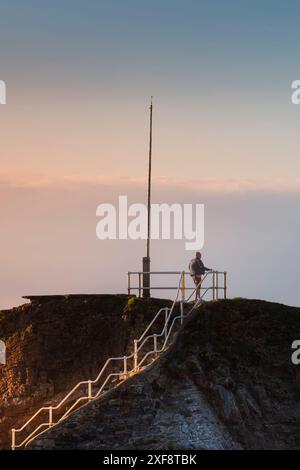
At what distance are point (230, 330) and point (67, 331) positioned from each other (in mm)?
6943

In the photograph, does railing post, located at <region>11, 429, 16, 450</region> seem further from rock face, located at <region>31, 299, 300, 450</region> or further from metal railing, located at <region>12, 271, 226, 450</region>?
rock face, located at <region>31, 299, 300, 450</region>

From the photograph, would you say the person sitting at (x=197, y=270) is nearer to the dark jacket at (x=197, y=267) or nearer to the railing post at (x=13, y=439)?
the dark jacket at (x=197, y=267)

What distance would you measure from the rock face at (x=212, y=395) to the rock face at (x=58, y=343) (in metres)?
3.30

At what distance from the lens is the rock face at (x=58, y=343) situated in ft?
174

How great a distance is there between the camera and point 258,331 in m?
52.2

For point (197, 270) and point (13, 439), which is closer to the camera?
point (13, 439)

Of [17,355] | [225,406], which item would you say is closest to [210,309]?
[225,406]

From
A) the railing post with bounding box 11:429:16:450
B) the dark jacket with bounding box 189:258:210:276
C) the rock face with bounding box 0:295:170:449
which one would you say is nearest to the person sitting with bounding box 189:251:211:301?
the dark jacket with bounding box 189:258:210:276

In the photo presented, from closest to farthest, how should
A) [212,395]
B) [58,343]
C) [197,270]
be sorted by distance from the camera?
[212,395] → [197,270] → [58,343]

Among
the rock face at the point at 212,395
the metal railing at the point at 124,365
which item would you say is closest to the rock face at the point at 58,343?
the metal railing at the point at 124,365

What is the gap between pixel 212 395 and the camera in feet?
160

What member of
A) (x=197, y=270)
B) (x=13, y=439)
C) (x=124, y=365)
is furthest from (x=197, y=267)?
(x=13, y=439)

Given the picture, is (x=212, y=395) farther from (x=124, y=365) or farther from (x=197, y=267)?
(x=197, y=267)

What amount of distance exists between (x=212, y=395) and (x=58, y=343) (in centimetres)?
815
